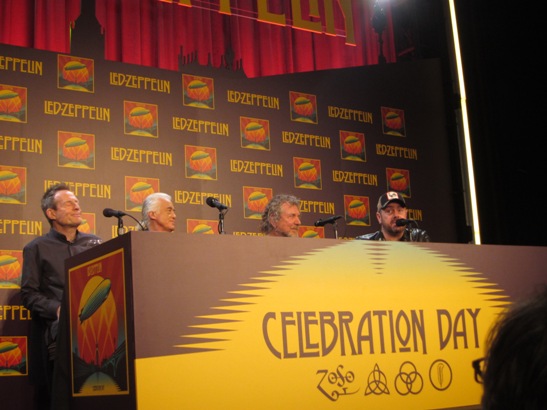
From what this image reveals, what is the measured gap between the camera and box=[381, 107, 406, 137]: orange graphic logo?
712 cm

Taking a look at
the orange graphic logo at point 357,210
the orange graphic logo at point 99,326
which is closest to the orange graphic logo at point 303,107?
the orange graphic logo at point 357,210

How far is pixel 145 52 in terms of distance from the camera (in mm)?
5902

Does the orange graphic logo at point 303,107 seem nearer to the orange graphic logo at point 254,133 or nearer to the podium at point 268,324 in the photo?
the orange graphic logo at point 254,133

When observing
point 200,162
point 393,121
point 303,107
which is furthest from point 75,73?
point 393,121

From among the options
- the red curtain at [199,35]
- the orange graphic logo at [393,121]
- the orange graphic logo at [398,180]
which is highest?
the red curtain at [199,35]

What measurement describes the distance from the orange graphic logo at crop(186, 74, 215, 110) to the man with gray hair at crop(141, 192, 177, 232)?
1.24 metres

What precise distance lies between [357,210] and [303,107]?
1047mm

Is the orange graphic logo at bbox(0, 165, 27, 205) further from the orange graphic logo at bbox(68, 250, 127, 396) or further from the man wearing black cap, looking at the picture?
the man wearing black cap

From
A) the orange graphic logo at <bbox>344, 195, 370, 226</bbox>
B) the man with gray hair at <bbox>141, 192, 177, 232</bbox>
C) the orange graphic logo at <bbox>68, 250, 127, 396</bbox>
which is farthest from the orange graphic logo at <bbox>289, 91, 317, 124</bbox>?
the orange graphic logo at <bbox>68, 250, 127, 396</bbox>

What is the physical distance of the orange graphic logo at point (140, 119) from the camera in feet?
18.5

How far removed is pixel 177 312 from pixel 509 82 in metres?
5.72

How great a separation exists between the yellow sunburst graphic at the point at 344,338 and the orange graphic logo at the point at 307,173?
9.95 feet

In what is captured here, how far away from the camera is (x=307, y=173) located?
6477mm

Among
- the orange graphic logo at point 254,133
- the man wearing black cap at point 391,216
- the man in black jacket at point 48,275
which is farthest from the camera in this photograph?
the orange graphic logo at point 254,133
